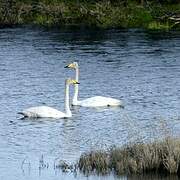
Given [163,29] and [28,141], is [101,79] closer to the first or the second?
[28,141]

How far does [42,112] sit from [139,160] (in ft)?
30.4

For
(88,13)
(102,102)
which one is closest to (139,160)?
(102,102)

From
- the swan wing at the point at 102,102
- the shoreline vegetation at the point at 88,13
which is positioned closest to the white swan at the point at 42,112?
the swan wing at the point at 102,102

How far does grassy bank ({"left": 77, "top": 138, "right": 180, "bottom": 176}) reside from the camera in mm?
19484

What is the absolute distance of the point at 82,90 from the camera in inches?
1391

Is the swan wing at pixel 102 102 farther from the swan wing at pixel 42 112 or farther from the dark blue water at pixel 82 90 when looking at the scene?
the swan wing at pixel 42 112

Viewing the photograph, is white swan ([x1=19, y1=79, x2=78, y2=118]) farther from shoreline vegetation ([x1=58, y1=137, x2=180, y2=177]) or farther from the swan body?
shoreline vegetation ([x1=58, y1=137, x2=180, y2=177])

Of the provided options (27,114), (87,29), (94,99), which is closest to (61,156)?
(27,114)

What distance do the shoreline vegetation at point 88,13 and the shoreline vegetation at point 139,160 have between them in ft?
130

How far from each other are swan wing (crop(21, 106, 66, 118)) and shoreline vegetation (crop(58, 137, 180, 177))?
27.9 ft

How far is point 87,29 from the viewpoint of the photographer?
194 feet

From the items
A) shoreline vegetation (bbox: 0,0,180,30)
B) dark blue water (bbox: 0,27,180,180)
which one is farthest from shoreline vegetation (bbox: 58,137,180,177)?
shoreline vegetation (bbox: 0,0,180,30)

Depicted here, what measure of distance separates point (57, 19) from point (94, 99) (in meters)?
32.0

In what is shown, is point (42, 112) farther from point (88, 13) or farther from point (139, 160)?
point (88, 13)
